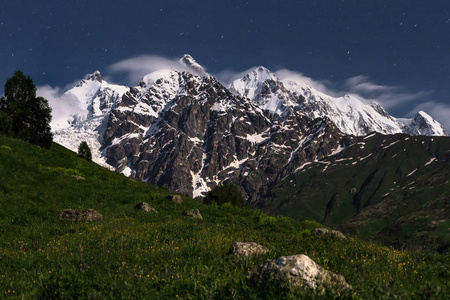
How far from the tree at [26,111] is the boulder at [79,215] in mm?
33272

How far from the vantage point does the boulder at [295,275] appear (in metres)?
6.54

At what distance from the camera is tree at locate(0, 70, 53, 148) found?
46188 mm

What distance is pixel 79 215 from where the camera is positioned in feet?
55.0

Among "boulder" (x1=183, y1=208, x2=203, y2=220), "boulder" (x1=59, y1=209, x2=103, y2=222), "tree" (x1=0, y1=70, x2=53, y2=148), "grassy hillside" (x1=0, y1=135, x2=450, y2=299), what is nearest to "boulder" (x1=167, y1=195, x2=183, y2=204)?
"boulder" (x1=183, y1=208, x2=203, y2=220)

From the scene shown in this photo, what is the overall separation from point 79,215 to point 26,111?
126 ft

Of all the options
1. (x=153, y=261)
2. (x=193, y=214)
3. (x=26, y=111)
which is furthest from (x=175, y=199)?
(x=26, y=111)

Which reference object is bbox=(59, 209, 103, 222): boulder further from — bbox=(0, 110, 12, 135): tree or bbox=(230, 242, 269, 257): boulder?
bbox=(0, 110, 12, 135): tree

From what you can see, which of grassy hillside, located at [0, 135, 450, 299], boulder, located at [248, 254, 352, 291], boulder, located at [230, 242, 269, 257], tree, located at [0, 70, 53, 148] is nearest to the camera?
boulder, located at [248, 254, 352, 291]

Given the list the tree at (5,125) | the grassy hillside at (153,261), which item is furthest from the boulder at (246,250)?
the tree at (5,125)

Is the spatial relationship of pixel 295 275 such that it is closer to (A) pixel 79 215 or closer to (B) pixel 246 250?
(B) pixel 246 250

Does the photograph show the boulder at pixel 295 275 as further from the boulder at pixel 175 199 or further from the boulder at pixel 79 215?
the boulder at pixel 175 199

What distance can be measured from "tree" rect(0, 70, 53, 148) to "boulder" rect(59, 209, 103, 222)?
1310 inches

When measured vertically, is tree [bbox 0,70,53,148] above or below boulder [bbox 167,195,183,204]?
above

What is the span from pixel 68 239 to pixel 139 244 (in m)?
3.51
